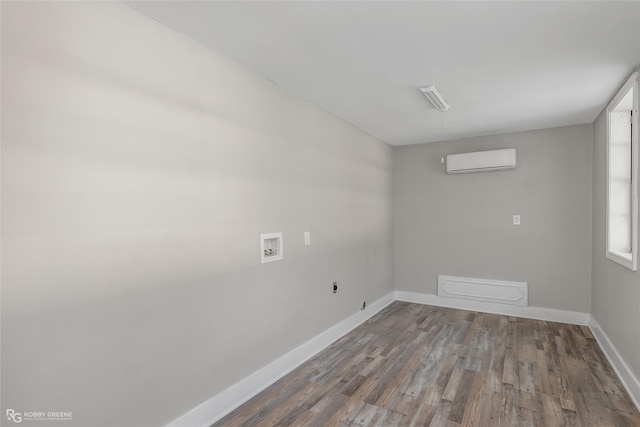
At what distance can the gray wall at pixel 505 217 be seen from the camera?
3.80 metres

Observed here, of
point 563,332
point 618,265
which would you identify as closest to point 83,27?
point 618,265

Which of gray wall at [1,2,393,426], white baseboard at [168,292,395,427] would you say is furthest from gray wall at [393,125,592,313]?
gray wall at [1,2,393,426]

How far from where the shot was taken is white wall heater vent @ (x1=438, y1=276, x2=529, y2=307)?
4.07 m

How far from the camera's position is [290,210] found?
8.90 feet

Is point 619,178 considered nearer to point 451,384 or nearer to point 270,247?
point 451,384

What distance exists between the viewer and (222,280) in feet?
6.83

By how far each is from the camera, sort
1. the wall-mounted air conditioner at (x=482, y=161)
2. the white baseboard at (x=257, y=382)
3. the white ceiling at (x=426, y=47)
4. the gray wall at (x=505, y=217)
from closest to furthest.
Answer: the white ceiling at (x=426, y=47) < the white baseboard at (x=257, y=382) < the gray wall at (x=505, y=217) < the wall-mounted air conditioner at (x=482, y=161)

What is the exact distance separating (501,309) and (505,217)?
123 centimetres

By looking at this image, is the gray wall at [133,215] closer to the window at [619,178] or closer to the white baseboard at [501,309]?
the white baseboard at [501,309]

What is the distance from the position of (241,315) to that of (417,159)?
3.58m

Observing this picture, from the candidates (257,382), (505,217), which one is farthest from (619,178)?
(257,382)

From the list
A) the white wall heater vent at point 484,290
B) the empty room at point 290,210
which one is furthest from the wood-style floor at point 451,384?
the white wall heater vent at point 484,290

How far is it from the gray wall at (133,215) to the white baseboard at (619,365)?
2522 millimetres

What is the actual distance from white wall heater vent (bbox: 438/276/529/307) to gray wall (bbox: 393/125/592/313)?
0.27 ft
